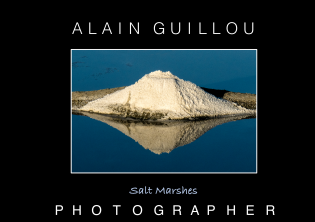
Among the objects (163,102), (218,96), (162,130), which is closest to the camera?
(162,130)

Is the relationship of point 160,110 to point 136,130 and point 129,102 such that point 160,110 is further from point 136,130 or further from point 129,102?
point 136,130

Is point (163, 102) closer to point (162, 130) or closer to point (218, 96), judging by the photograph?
point (162, 130)

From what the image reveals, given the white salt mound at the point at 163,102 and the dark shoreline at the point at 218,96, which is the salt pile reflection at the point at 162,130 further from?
the dark shoreline at the point at 218,96

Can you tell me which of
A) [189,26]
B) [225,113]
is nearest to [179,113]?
[225,113]

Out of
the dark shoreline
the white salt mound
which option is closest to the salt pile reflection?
the white salt mound

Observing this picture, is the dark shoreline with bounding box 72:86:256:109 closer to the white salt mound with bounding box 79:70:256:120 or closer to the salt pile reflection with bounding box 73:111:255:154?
the white salt mound with bounding box 79:70:256:120

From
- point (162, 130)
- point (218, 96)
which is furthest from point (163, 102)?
point (218, 96)
